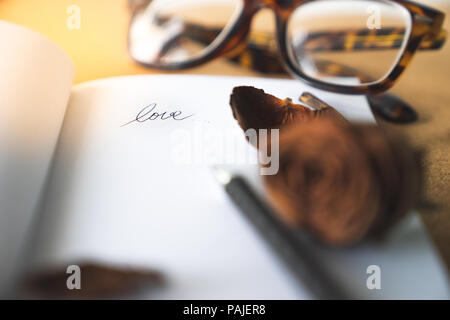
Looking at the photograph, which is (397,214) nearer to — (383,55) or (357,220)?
(357,220)

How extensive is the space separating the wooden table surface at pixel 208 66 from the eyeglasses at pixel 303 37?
0.02 meters

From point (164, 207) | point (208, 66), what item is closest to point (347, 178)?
point (164, 207)

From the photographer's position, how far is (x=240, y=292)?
7.4 inches

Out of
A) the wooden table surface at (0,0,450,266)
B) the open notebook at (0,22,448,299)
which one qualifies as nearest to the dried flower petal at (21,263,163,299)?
the open notebook at (0,22,448,299)

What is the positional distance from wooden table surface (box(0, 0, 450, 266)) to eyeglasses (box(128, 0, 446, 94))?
2cm

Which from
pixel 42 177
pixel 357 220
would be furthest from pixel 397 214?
pixel 42 177

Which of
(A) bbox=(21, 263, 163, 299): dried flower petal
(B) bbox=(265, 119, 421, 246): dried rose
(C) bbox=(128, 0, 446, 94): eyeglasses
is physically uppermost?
(C) bbox=(128, 0, 446, 94): eyeglasses

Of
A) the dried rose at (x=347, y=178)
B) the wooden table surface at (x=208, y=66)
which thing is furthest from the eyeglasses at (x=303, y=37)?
the dried rose at (x=347, y=178)

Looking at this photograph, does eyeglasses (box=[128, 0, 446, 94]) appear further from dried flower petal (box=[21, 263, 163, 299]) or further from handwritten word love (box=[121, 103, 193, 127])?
dried flower petal (box=[21, 263, 163, 299])

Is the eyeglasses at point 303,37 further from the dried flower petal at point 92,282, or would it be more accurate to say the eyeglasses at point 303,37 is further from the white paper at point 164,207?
the dried flower petal at point 92,282

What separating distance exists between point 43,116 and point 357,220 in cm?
19

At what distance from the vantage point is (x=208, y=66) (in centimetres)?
34

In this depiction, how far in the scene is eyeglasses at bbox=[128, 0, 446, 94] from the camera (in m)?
0.31

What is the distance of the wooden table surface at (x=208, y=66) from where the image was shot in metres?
0.25
